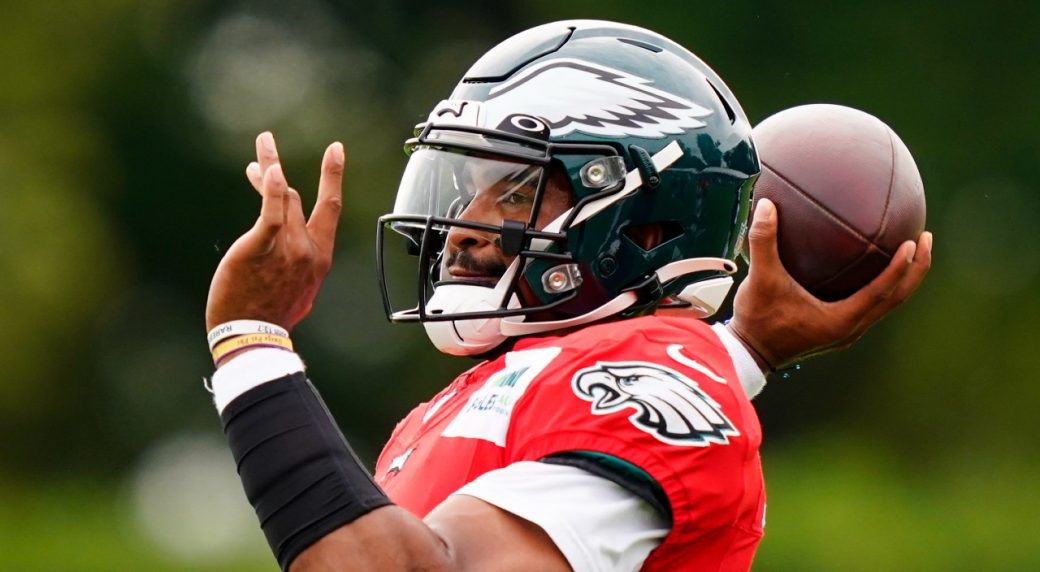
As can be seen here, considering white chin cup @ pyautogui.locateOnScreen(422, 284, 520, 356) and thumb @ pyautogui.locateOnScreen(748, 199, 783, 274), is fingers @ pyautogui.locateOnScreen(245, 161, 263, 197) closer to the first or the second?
white chin cup @ pyautogui.locateOnScreen(422, 284, 520, 356)

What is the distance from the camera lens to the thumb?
12.1 feet

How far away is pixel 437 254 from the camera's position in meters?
3.62

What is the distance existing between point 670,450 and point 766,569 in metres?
5.21

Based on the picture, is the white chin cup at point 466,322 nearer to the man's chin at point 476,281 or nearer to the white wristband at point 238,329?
the man's chin at point 476,281

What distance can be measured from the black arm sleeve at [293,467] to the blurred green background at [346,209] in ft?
26.9

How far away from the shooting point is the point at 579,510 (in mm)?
2740

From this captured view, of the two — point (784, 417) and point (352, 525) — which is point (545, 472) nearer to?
point (352, 525)

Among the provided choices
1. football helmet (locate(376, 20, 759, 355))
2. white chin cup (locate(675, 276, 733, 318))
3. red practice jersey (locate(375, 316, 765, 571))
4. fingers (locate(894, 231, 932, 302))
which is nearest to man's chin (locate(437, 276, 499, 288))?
football helmet (locate(376, 20, 759, 355))

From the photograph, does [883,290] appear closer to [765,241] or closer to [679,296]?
[765,241]

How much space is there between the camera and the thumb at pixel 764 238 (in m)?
3.67

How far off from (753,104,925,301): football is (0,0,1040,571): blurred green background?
285 inches

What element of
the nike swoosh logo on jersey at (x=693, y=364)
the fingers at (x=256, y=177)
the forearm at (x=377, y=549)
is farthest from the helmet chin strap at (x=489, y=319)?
the forearm at (x=377, y=549)

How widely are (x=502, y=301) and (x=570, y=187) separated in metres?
0.27

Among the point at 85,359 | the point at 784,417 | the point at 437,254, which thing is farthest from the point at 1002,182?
the point at 437,254
